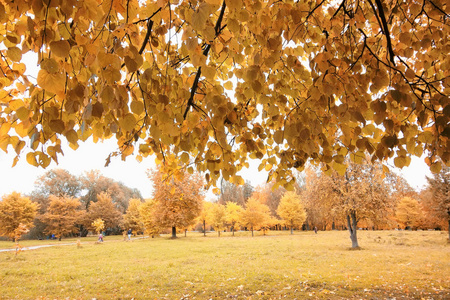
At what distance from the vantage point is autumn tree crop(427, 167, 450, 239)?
1816 centimetres

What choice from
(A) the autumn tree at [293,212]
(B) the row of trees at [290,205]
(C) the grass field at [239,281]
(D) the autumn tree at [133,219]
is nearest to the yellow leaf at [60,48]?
(B) the row of trees at [290,205]

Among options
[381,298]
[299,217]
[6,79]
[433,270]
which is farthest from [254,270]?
[299,217]

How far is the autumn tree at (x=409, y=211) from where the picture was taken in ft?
125

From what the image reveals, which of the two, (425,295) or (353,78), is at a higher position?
(353,78)

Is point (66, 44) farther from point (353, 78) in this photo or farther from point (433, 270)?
point (433, 270)

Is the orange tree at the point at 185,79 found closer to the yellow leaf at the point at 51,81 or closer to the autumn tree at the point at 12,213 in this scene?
the yellow leaf at the point at 51,81

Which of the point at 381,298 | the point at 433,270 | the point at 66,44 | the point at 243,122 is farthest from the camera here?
the point at 433,270

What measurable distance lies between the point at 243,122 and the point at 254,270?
6815 millimetres

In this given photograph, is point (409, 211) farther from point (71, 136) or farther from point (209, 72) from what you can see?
point (71, 136)

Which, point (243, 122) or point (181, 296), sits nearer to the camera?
point (243, 122)

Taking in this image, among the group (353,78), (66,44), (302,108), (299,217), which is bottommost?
(299,217)

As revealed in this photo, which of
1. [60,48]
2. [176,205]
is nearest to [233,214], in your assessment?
[176,205]

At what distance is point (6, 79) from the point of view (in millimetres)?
2010

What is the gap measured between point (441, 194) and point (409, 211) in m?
24.4
